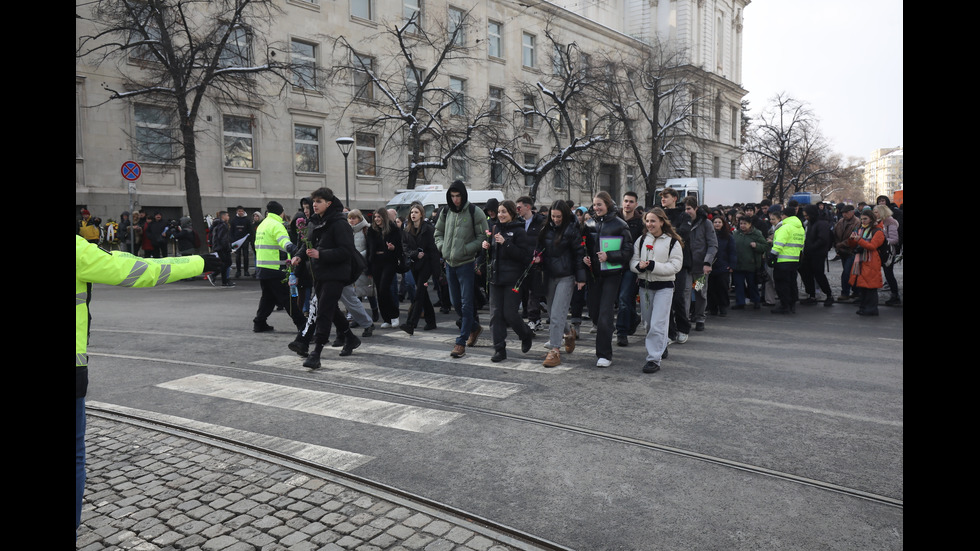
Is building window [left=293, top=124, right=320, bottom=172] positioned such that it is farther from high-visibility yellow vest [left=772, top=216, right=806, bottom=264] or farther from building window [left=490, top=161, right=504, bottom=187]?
high-visibility yellow vest [left=772, top=216, right=806, bottom=264]

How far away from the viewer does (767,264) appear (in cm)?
1333

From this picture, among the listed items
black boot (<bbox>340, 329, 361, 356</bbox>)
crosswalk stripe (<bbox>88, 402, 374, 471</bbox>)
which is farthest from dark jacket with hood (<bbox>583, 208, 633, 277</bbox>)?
crosswalk stripe (<bbox>88, 402, 374, 471</bbox>)

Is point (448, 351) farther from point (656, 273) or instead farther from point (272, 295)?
point (272, 295)

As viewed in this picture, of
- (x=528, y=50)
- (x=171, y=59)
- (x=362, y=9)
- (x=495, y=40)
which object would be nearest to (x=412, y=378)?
(x=171, y=59)

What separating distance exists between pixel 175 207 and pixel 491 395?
2330 centimetres

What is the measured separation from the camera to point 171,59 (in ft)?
65.6

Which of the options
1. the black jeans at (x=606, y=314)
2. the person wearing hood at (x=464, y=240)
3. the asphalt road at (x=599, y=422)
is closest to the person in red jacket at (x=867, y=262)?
the asphalt road at (x=599, y=422)

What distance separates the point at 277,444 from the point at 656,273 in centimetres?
434

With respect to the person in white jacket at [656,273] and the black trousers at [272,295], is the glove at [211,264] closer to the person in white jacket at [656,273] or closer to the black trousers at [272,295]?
the person in white jacket at [656,273]

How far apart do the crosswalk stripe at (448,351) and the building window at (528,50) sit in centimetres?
3559

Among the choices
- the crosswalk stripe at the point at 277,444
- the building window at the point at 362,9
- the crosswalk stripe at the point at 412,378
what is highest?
the building window at the point at 362,9

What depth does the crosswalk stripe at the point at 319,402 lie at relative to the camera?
547 cm
